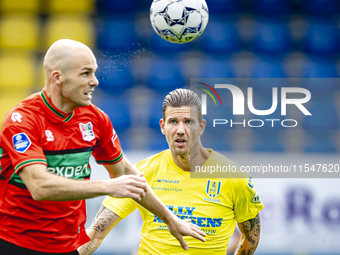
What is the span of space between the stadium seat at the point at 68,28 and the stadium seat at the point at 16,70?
17.6 inches

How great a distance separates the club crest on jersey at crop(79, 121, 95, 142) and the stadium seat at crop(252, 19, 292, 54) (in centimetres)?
495

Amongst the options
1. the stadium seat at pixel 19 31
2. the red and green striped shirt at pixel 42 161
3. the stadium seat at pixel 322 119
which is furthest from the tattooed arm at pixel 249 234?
the stadium seat at pixel 19 31

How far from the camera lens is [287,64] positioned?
6.76 m

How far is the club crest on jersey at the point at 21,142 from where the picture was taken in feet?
6.89

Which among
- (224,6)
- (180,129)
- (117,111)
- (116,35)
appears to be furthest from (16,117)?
(224,6)

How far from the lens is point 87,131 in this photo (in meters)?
2.48

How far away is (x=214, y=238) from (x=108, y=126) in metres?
1.20

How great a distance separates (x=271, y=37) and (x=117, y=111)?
9.25 feet

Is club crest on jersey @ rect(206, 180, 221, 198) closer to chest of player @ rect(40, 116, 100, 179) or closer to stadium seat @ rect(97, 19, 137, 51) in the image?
chest of player @ rect(40, 116, 100, 179)

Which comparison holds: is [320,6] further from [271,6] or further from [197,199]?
[197,199]

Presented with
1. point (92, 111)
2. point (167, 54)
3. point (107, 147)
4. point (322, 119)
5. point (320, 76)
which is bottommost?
point (107, 147)

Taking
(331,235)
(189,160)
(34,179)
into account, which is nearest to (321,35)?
(331,235)

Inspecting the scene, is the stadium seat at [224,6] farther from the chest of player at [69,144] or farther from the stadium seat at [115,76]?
the chest of player at [69,144]

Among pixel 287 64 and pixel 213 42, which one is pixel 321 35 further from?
pixel 213 42
